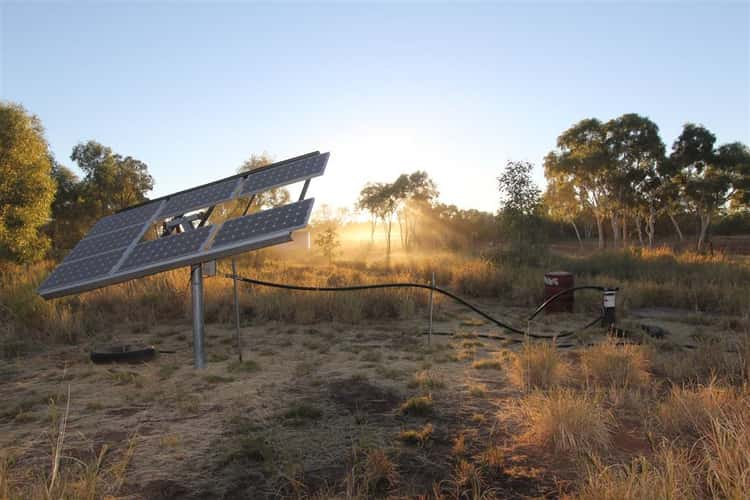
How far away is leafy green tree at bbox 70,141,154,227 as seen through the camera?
37500 millimetres

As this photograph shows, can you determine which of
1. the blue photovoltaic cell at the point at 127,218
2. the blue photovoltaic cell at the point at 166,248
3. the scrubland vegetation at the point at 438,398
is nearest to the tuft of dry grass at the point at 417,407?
the scrubland vegetation at the point at 438,398

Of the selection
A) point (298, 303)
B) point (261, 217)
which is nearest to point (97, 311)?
point (298, 303)

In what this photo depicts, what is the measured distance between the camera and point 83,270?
19.7 feet

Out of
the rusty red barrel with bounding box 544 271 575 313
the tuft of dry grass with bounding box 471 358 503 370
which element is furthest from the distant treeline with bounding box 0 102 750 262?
the tuft of dry grass with bounding box 471 358 503 370

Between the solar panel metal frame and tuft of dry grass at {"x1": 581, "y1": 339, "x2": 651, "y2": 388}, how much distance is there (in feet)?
12.6

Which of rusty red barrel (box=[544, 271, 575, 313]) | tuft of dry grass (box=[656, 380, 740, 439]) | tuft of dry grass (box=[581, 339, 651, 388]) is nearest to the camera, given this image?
tuft of dry grass (box=[656, 380, 740, 439])

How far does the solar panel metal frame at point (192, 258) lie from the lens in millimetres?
4996

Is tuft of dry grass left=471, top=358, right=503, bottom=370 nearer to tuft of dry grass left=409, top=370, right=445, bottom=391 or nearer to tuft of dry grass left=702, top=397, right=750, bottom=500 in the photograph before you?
tuft of dry grass left=409, top=370, right=445, bottom=391

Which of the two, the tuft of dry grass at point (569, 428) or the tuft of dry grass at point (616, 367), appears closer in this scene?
the tuft of dry grass at point (569, 428)

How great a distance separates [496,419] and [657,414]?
1462 mm

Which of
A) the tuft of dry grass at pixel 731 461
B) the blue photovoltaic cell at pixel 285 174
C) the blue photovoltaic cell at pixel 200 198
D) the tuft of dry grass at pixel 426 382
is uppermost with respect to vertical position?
the blue photovoltaic cell at pixel 285 174

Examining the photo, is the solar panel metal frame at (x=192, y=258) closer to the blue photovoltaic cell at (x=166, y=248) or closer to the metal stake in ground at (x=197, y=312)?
the blue photovoltaic cell at (x=166, y=248)

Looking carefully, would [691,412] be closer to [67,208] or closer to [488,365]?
[488,365]

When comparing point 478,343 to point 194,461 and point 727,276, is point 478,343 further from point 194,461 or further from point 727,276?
point 727,276
